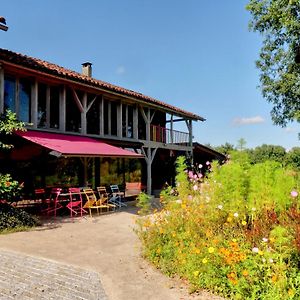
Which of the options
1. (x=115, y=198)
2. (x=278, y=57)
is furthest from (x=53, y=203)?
(x=278, y=57)

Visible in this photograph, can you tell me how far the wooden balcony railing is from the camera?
903 inches

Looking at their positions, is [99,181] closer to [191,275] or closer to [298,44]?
[191,275]

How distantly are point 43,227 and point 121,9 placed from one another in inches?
360

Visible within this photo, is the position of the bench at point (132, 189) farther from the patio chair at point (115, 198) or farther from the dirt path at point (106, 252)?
the dirt path at point (106, 252)

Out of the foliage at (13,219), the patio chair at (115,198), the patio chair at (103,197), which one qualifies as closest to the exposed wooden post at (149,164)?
the patio chair at (115,198)

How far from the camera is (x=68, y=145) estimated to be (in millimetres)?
12789

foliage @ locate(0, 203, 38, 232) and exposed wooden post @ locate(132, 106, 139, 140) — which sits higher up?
exposed wooden post @ locate(132, 106, 139, 140)

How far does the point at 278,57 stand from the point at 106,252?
790 inches

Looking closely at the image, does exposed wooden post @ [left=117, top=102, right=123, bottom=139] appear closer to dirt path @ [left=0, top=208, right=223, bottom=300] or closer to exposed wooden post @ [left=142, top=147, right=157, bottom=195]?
exposed wooden post @ [left=142, top=147, right=157, bottom=195]

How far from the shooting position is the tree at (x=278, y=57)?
2015cm

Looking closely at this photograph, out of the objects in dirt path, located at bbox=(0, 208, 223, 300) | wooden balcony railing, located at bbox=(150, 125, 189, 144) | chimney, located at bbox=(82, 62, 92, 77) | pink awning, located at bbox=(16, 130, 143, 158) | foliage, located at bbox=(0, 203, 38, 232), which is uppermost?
chimney, located at bbox=(82, 62, 92, 77)

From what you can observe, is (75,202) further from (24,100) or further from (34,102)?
(24,100)

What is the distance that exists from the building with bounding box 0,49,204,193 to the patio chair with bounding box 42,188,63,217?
1608mm

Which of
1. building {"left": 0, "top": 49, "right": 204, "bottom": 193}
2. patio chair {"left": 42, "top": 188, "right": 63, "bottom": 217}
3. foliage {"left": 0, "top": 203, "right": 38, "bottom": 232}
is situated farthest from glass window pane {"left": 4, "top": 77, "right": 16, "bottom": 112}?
foliage {"left": 0, "top": 203, "right": 38, "bottom": 232}
